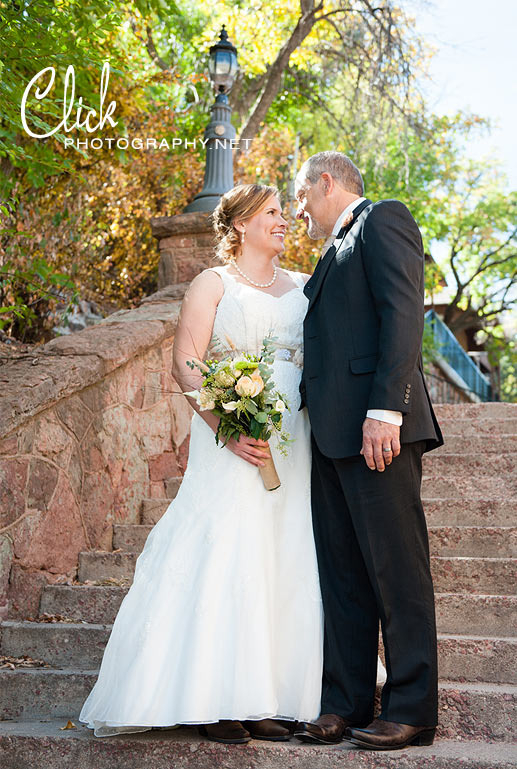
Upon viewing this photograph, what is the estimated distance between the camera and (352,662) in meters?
2.87

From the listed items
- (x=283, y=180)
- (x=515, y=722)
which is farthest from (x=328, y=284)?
(x=283, y=180)

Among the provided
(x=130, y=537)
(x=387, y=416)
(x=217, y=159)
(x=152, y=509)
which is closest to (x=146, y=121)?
(x=217, y=159)

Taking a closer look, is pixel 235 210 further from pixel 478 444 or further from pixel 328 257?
pixel 478 444

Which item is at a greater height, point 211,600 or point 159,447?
point 159,447

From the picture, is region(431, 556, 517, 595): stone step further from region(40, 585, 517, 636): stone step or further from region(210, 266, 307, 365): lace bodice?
region(210, 266, 307, 365): lace bodice

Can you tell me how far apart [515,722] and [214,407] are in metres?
1.49

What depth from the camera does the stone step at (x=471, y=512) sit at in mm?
4312

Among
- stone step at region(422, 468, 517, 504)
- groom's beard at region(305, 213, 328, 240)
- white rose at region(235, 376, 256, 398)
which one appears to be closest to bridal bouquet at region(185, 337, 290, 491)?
white rose at region(235, 376, 256, 398)

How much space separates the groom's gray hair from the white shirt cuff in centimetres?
97

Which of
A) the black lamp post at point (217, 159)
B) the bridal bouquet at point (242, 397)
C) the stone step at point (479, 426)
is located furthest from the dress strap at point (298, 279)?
the black lamp post at point (217, 159)

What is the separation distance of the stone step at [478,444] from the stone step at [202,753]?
271cm

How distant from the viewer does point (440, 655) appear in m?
3.23

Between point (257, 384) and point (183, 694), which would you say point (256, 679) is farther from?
point (257, 384)

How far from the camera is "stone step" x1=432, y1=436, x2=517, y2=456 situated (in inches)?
209
